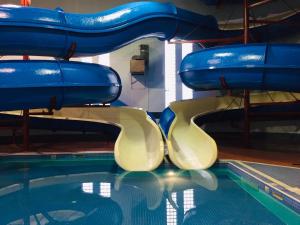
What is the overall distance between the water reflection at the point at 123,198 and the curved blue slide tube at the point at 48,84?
718mm

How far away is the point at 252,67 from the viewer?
3.01 meters

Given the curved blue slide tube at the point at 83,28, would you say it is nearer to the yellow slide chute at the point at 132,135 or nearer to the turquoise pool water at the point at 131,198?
the yellow slide chute at the point at 132,135

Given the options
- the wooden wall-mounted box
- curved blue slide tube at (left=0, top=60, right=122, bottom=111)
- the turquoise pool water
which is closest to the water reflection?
the turquoise pool water

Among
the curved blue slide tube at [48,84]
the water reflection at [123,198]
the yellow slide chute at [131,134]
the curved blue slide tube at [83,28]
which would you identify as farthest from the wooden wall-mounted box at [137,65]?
the water reflection at [123,198]

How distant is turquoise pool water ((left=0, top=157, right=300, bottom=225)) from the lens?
6.27 feet

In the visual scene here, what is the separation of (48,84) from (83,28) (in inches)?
30.3

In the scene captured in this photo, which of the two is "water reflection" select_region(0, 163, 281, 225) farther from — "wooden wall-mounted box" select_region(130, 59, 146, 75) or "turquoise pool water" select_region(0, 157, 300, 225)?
"wooden wall-mounted box" select_region(130, 59, 146, 75)

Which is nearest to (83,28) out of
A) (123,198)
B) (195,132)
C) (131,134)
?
(131,134)

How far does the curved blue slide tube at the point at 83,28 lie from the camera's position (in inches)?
120

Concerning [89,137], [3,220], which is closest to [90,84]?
[3,220]

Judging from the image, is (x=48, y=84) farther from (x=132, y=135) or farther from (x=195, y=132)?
(x=195, y=132)

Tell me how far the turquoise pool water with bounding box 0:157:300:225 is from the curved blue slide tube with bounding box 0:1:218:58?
1.26 meters

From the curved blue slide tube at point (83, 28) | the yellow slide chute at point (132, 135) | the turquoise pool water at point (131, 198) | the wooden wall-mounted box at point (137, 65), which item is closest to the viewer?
the turquoise pool water at point (131, 198)

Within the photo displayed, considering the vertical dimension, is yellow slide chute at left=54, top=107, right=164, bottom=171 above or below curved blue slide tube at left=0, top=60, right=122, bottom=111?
below
